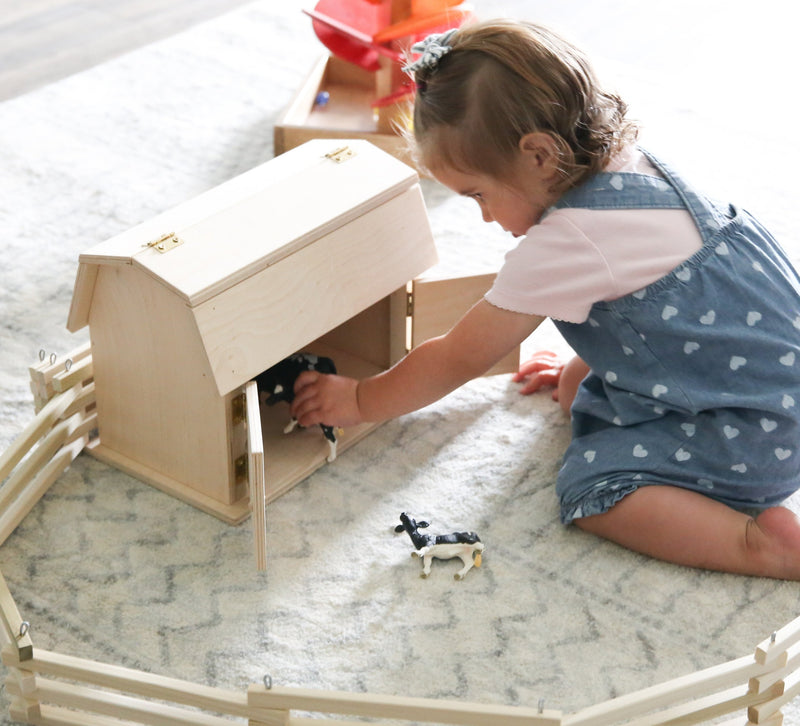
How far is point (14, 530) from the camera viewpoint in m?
1.23

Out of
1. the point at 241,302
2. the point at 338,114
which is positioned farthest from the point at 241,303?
the point at 338,114

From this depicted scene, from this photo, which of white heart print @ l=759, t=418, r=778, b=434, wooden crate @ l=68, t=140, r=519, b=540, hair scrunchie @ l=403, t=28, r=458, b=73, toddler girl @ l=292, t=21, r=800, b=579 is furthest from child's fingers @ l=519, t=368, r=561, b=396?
hair scrunchie @ l=403, t=28, r=458, b=73

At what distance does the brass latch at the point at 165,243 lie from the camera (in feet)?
3.80

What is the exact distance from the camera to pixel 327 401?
128cm

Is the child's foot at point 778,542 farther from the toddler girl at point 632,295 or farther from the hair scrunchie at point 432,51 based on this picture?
the hair scrunchie at point 432,51

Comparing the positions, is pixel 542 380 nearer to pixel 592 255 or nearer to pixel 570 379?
pixel 570 379

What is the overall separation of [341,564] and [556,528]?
249 millimetres

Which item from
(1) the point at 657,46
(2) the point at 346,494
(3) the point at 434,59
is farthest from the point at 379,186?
(1) the point at 657,46

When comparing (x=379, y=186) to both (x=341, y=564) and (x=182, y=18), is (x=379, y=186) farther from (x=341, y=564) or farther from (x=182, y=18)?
(x=182, y=18)

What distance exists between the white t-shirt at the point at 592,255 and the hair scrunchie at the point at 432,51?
0.65 ft

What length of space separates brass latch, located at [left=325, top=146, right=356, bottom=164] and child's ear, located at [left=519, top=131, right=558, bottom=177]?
0.30m

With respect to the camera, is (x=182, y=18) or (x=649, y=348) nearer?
(x=649, y=348)

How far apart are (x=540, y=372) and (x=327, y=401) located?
340 mm

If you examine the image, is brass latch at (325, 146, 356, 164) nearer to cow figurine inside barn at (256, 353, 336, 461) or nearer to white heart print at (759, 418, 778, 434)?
cow figurine inside barn at (256, 353, 336, 461)
